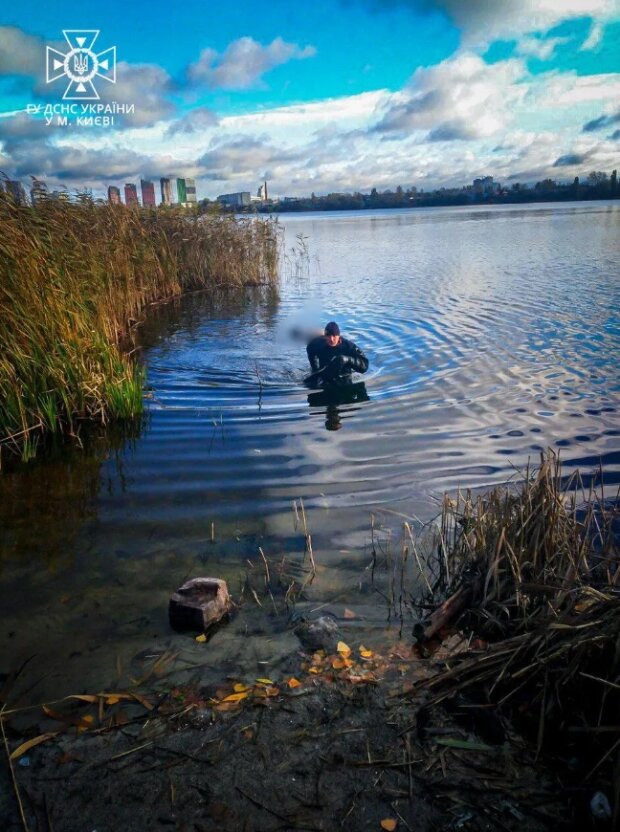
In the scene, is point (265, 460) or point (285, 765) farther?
point (265, 460)

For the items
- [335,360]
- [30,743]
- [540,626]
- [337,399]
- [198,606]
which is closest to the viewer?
[30,743]

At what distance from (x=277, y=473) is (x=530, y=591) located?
3.81 metres

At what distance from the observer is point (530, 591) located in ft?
12.7

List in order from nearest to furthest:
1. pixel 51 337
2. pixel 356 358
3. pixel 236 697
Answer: pixel 236 697 → pixel 51 337 → pixel 356 358

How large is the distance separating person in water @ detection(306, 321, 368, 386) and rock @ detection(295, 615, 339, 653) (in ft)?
23.9

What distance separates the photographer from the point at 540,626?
127 inches

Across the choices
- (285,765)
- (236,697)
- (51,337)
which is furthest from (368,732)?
(51,337)

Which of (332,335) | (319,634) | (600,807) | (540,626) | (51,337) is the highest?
(51,337)

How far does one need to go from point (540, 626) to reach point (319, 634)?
149 centimetres

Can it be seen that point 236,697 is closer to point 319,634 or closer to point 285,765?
point 285,765

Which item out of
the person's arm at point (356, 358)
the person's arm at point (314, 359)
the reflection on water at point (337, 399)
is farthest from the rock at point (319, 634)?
the person's arm at point (314, 359)

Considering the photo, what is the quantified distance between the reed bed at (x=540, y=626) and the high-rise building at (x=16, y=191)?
8059mm

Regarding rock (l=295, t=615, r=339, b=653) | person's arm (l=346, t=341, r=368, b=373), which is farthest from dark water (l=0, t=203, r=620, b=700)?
person's arm (l=346, t=341, r=368, b=373)

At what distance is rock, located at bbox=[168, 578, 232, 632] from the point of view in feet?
13.5
